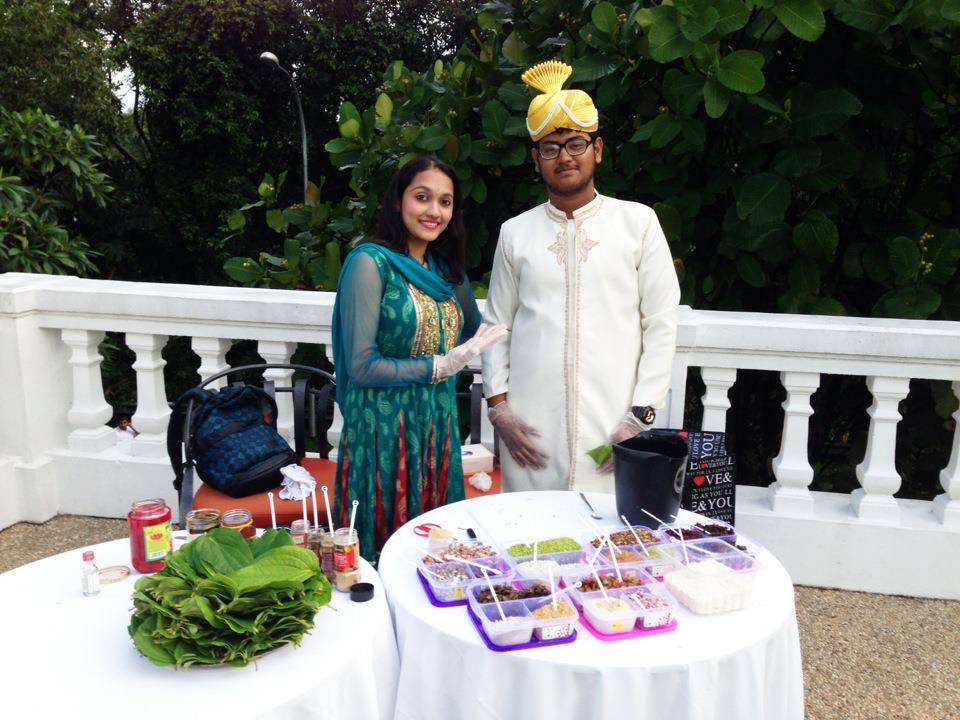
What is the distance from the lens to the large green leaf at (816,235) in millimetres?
3150

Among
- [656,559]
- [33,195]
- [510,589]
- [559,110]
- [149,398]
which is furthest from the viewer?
[33,195]

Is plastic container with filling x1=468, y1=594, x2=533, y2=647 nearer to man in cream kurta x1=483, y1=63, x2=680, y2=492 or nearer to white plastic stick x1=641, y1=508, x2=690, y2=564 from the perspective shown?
white plastic stick x1=641, y1=508, x2=690, y2=564

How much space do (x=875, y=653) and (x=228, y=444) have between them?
2365 millimetres

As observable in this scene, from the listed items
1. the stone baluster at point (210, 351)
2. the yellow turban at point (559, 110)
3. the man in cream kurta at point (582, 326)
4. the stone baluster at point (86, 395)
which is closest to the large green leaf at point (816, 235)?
the man in cream kurta at point (582, 326)

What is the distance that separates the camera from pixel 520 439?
2379mm

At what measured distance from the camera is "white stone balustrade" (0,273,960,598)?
2916 mm

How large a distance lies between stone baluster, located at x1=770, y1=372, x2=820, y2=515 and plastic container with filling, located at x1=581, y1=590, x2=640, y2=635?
1.77 m

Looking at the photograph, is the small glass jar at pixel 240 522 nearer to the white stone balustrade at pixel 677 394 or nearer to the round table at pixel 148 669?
the round table at pixel 148 669

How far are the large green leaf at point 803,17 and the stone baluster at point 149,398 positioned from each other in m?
2.83

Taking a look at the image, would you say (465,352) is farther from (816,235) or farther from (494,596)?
(816,235)

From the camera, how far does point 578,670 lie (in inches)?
55.2

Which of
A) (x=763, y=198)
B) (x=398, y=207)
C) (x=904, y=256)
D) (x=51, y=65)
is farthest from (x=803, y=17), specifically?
(x=51, y=65)

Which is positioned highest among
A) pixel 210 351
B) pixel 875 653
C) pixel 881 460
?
pixel 210 351

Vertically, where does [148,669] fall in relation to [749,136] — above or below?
below
